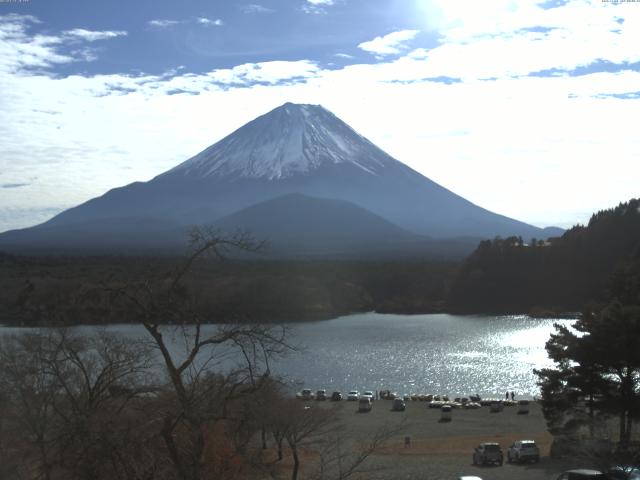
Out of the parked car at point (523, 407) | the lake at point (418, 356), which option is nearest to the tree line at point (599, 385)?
the parked car at point (523, 407)

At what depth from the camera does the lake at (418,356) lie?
2842cm

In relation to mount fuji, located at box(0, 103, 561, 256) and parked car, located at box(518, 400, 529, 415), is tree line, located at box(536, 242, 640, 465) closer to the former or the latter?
parked car, located at box(518, 400, 529, 415)

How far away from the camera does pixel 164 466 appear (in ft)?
17.6

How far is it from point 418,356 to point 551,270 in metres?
31.7

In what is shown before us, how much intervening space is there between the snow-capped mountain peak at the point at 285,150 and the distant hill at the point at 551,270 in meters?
88.6

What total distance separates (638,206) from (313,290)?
87.6ft

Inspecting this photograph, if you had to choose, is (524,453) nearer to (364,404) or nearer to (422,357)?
(364,404)

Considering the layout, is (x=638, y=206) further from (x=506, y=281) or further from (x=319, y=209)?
(x=319, y=209)

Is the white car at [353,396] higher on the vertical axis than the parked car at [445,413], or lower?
lower

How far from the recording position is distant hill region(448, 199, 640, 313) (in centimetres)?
6116

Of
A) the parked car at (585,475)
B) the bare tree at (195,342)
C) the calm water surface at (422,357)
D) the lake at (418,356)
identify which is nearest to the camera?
the bare tree at (195,342)

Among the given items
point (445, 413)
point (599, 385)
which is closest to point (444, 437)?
point (445, 413)

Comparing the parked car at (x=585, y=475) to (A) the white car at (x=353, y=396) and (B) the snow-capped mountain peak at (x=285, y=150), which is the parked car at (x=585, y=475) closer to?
(A) the white car at (x=353, y=396)

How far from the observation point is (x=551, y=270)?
209 ft
